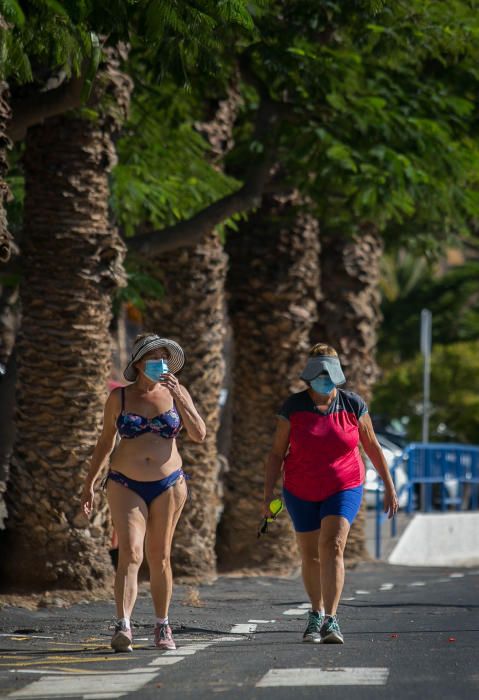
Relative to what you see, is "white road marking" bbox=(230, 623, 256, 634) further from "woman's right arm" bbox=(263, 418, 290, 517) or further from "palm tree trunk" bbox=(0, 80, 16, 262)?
"palm tree trunk" bbox=(0, 80, 16, 262)

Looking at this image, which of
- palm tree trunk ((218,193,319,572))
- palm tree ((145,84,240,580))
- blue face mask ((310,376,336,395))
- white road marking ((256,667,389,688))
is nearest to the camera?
white road marking ((256,667,389,688))

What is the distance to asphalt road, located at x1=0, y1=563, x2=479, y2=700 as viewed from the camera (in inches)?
298

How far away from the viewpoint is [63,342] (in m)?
13.4

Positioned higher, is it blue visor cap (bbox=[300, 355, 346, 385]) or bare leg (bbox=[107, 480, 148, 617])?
blue visor cap (bbox=[300, 355, 346, 385])

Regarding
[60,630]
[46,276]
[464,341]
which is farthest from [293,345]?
[464,341]

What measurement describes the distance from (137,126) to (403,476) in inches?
569

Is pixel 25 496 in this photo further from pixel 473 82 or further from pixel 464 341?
pixel 464 341

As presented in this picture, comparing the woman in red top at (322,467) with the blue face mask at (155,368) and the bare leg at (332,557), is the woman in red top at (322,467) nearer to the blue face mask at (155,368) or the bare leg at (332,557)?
the bare leg at (332,557)

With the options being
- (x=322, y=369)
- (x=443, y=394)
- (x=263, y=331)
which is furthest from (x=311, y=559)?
(x=443, y=394)

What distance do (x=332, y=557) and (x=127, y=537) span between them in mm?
1277

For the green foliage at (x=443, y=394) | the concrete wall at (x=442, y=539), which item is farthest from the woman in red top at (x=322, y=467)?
the green foliage at (x=443, y=394)

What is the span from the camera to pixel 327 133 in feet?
49.9

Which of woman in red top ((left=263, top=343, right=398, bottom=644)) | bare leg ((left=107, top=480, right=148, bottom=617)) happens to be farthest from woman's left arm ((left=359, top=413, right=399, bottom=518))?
bare leg ((left=107, top=480, right=148, bottom=617))

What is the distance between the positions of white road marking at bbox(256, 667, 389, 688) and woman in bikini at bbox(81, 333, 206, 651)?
1.31 metres
